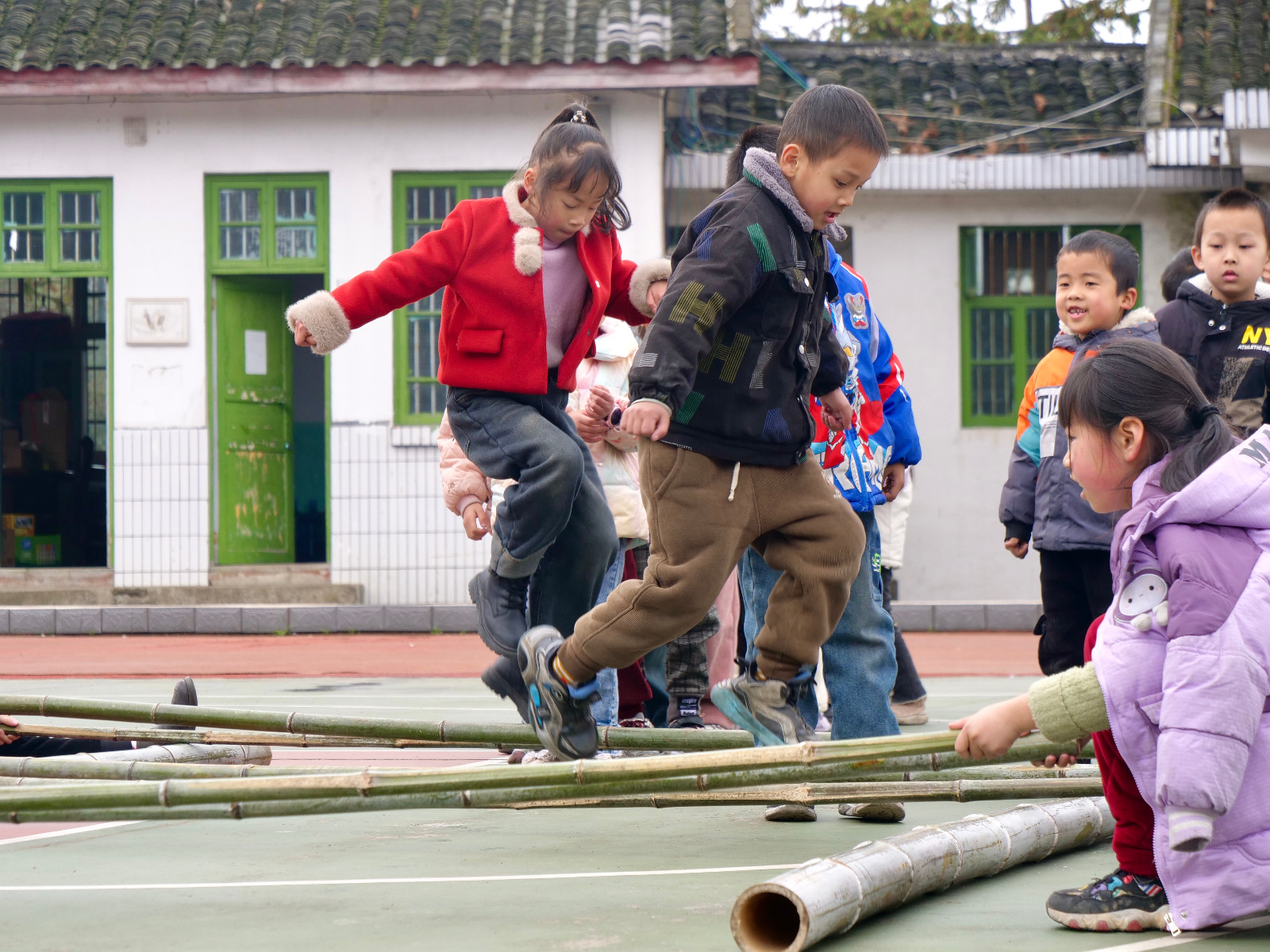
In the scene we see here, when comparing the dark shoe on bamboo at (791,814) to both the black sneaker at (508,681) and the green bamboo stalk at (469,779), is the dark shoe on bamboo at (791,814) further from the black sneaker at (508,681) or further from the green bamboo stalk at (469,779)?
the green bamboo stalk at (469,779)

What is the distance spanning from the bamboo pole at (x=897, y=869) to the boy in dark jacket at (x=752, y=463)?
541 mm

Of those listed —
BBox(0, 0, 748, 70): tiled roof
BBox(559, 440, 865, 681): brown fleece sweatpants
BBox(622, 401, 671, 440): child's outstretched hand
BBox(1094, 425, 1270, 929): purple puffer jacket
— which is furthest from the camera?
BBox(0, 0, 748, 70): tiled roof

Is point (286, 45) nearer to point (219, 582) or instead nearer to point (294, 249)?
point (294, 249)

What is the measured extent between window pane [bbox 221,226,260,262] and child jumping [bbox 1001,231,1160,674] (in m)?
9.52

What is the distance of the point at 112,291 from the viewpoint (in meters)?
13.1

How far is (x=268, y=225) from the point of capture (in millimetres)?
13125

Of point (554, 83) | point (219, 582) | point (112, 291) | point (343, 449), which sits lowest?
point (219, 582)

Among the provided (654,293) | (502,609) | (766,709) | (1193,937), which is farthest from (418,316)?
(1193,937)

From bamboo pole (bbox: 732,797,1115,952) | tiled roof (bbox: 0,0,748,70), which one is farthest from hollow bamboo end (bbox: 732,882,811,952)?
tiled roof (bbox: 0,0,748,70)

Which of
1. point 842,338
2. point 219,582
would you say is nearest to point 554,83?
point 219,582

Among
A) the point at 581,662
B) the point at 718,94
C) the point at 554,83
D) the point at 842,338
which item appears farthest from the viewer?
the point at 718,94

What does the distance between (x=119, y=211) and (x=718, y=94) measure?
222 inches

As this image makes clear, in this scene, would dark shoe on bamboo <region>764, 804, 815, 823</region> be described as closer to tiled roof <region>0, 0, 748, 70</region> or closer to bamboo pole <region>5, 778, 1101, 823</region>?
bamboo pole <region>5, 778, 1101, 823</region>

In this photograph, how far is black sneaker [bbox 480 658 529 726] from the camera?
Answer: 4219mm
